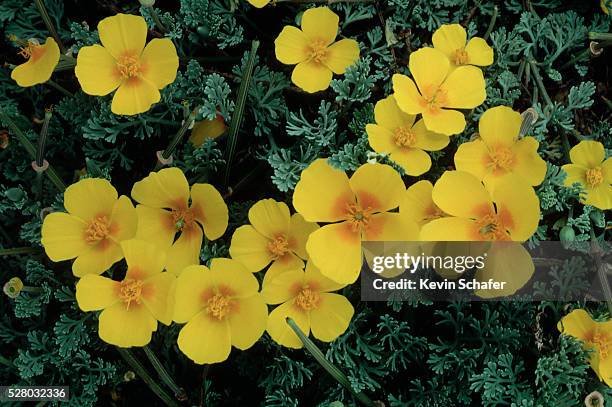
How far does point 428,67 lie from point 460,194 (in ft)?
1.09

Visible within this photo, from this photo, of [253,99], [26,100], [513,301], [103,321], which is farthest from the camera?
[26,100]

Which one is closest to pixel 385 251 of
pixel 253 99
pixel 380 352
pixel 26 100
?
pixel 380 352

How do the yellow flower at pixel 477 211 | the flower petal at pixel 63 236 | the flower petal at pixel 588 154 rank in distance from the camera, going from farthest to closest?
the flower petal at pixel 588 154 → the flower petal at pixel 63 236 → the yellow flower at pixel 477 211

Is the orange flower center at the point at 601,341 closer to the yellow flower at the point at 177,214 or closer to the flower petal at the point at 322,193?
the flower petal at the point at 322,193

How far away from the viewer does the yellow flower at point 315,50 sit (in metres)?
1.58

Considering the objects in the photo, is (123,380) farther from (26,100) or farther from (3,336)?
(26,100)

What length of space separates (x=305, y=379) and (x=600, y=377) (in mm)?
649

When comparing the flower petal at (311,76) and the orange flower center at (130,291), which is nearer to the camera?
the orange flower center at (130,291)

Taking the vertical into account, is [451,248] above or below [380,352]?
above

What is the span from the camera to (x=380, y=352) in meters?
1.57

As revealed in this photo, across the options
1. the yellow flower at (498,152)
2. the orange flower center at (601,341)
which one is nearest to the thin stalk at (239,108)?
the yellow flower at (498,152)

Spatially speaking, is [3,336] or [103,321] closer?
[103,321]

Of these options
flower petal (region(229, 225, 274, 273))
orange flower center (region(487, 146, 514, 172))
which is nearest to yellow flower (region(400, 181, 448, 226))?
orange flower center (region(487, 146, 514, 172))

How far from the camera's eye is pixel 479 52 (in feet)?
5.30
